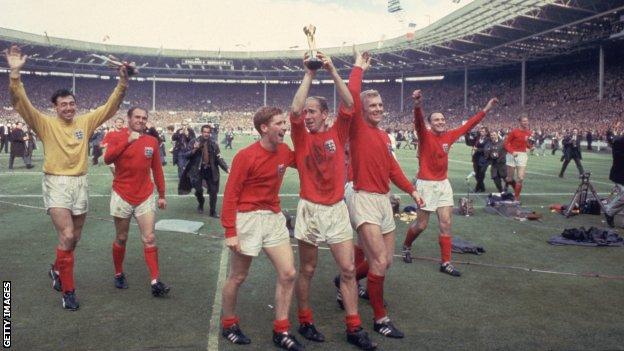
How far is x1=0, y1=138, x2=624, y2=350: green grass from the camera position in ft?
14.7

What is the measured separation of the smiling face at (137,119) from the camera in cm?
563

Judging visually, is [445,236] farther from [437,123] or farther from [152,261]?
[152,261]

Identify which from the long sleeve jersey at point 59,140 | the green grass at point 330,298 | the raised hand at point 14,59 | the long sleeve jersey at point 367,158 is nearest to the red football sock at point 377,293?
the green grass at point 330,298

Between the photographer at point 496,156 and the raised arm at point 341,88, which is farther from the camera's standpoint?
the photographer at point 496,156

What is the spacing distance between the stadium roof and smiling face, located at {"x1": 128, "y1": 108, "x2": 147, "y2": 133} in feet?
121

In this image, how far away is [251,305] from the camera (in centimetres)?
541

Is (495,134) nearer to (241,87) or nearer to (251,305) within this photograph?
(251,305)

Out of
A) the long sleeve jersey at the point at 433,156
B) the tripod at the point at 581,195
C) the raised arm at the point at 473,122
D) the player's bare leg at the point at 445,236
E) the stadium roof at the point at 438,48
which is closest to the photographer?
the player's bare leg at the point at 445,236

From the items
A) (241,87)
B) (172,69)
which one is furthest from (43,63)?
(241,87)

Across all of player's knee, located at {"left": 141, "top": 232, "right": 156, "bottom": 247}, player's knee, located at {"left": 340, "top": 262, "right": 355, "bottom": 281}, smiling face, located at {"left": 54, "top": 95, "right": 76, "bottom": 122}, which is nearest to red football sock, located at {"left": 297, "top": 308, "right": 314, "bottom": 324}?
player's knee, located at {"left": 340, "top": 262, "right": 355, "bottom": 281}

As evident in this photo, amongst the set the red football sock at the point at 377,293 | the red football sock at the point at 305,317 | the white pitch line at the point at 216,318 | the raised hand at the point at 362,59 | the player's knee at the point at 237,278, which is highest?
the raised hand at the point at 362,59

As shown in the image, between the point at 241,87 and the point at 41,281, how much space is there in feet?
240

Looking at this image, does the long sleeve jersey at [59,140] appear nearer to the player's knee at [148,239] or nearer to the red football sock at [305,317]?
the player's knee at [148,239]

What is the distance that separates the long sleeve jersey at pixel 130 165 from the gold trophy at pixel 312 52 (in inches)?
104
